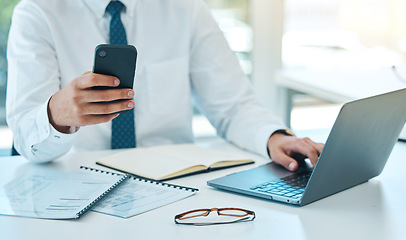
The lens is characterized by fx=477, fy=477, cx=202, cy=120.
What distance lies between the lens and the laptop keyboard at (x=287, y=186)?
84 centimetres

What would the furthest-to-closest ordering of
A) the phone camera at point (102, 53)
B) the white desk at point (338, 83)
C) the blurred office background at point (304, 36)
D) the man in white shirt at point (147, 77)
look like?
1. the blurred office background at point (304, 36)
2. the white desk at point (338, 83)
3. the man in white shirt at point (147, 77)
4. the phone camera at point (102, 53)

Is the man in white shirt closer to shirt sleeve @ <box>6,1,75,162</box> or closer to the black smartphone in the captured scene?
shirt sleeve @ <box>6,1,75,162</box>

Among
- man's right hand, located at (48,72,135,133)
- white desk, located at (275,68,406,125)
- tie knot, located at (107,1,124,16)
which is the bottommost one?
white desk, located at (275,68,406,125)

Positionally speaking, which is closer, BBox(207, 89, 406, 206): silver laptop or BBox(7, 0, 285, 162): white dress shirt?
BBox(207, 89, 406, 206): silver laptop

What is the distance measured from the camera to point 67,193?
86cm

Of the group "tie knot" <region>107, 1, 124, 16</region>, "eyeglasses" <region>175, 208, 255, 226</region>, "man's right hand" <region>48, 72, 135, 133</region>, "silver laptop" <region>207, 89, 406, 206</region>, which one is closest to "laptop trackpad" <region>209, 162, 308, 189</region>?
"silver laptop" <region>207, 89, 406, 206</region>

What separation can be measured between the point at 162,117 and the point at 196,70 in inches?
7.4

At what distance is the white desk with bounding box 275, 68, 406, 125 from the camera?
171 centimetres

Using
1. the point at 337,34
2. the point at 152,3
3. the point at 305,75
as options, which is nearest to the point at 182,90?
the point at 152,3

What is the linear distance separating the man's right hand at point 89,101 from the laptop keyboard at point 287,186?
0.29m

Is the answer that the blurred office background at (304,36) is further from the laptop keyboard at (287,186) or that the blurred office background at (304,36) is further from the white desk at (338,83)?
the laptop keyboard at (287,186)

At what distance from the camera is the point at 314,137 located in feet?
4.32

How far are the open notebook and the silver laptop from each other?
0.09m

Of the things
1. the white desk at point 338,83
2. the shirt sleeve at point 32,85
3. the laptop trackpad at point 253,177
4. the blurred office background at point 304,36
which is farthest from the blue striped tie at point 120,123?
the blurred office background at point 304,36
